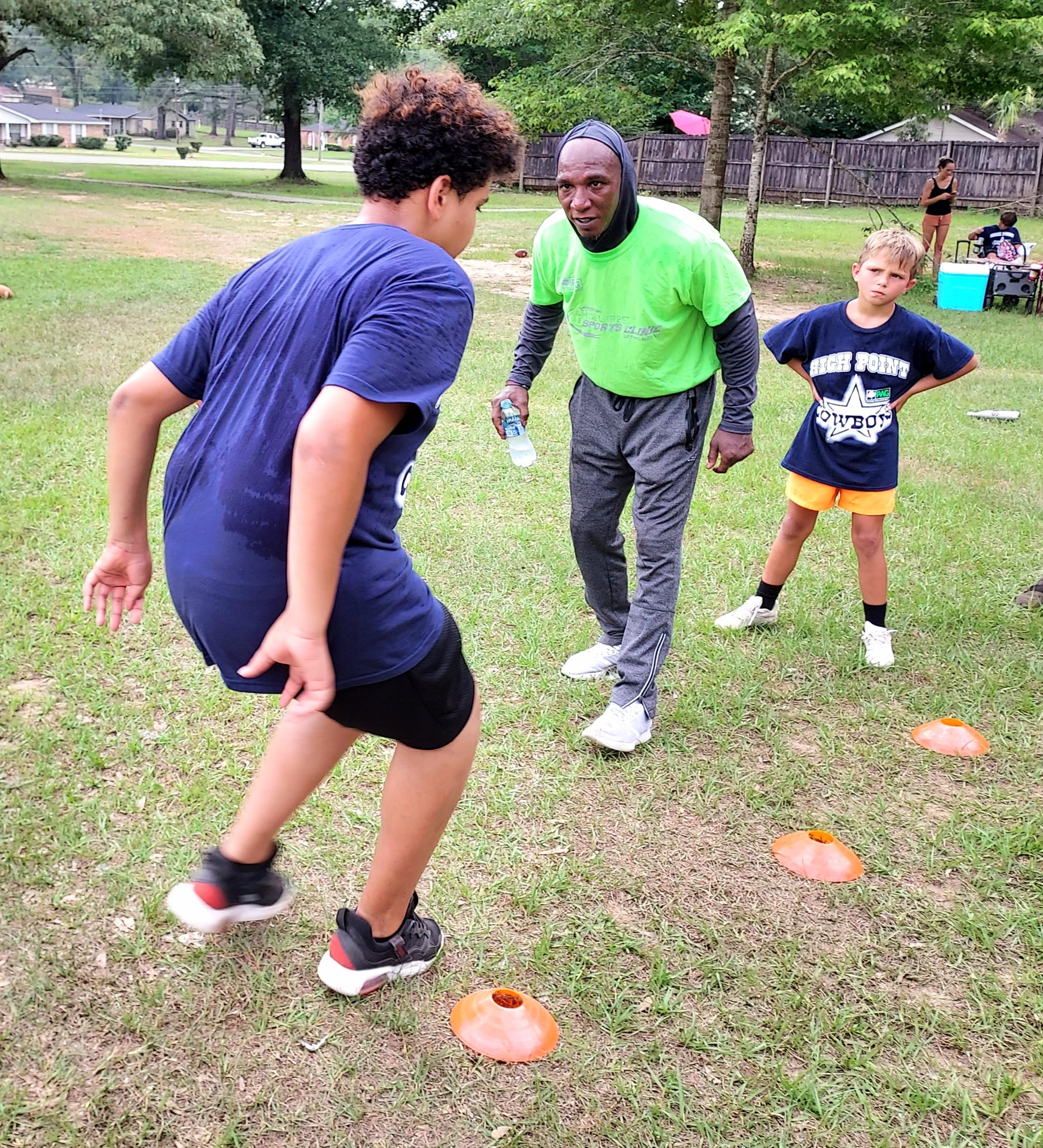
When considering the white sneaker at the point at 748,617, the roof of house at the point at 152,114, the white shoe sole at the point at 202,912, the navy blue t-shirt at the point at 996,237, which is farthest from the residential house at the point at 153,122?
the white shoe sole at the point at 202,912

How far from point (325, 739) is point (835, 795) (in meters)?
1.90

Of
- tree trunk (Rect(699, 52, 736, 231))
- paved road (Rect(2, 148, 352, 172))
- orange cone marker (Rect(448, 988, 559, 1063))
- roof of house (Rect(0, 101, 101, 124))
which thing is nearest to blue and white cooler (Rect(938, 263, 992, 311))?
tree trunk (Rect(699, 52, 736, 231))

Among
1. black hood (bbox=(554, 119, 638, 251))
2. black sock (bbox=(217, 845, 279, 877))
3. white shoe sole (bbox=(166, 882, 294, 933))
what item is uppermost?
black hood (bbox=(554, 119, 638, 251))

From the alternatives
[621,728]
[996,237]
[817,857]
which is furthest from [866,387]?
[996,237]

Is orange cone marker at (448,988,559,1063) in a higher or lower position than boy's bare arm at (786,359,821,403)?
lower

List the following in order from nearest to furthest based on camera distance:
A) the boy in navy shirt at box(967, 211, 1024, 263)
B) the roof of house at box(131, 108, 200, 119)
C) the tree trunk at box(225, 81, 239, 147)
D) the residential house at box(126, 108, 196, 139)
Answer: the boy in navy shirt at box(967, 211, 1024, 263)
the tree trunk at box(225, 81, 239, 147)
the residential house at box(126, 108, 196, 139)
the roof of house at box(131, 108, 200, 119)

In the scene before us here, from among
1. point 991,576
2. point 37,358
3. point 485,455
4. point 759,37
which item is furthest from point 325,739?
point 759,37

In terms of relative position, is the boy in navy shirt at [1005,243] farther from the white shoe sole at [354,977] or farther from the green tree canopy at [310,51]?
the green tree canopy at [310,51]

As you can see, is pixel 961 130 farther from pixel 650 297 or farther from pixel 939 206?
pixel 650 297

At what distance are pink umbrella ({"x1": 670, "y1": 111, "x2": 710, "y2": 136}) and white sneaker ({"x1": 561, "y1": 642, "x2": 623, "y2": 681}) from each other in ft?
108

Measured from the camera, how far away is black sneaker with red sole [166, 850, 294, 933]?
2.47 metres

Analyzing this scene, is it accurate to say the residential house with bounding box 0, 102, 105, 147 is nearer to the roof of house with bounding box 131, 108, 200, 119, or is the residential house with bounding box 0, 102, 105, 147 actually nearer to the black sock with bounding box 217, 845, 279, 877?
the roof of house with bounding box 131, 108, 200, 119

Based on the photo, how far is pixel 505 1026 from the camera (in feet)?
7.95

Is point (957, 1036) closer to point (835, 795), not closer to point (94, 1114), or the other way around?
point (835, 795)
